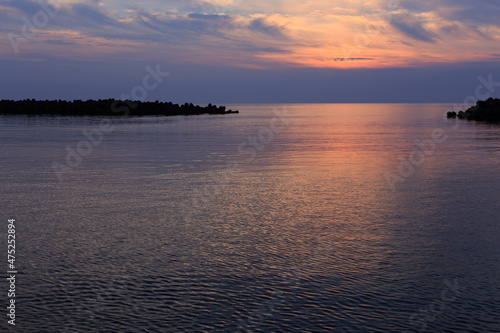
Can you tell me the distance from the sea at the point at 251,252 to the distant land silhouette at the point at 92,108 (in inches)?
3566

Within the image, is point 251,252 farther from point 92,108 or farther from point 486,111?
point 92,108

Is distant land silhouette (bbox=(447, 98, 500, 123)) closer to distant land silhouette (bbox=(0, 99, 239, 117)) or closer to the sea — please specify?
distant land silhouette (bbox=(0, 99, 239, 117))

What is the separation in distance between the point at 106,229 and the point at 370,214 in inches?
278

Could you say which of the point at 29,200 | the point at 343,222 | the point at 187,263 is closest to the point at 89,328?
the point at 187,263

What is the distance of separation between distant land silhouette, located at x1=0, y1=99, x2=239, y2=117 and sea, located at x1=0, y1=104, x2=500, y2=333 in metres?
90.6

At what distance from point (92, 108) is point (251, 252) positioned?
10468 cm

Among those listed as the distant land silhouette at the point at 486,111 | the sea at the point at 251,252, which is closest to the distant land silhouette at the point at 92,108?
the distant land silhouette at the point at 486,111

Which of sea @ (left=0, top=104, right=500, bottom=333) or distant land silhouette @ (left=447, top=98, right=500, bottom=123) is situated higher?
distant land silhouette @ (left=447, top=98, right=500, bottom=123)

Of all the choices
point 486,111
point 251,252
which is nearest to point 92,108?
point 486,111

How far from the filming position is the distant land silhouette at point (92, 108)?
359 feet

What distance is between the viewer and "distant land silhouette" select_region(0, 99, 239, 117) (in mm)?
109312

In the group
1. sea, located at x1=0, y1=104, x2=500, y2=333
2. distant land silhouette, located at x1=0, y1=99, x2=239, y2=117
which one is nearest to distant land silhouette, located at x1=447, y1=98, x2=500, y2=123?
distant land silhouette, located at x1=0, y1=99, x2=239, y2=117

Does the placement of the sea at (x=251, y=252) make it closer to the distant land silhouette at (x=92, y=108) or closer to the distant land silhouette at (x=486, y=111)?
the distant land silhouette at (x=486, y=111)

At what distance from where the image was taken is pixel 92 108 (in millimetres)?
109375
